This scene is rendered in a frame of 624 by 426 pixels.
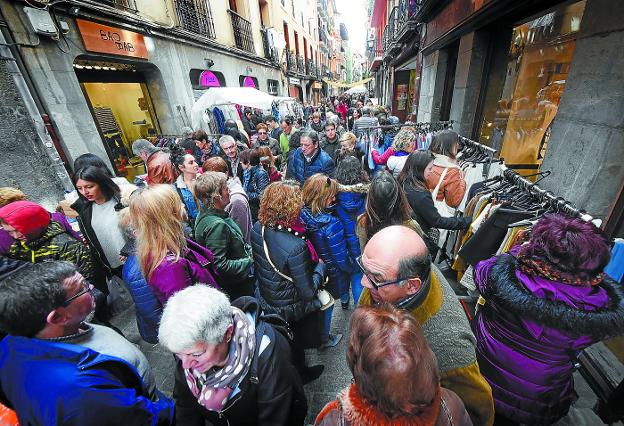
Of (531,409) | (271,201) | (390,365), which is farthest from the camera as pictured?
(271,201)

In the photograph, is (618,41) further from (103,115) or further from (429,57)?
(103,115)

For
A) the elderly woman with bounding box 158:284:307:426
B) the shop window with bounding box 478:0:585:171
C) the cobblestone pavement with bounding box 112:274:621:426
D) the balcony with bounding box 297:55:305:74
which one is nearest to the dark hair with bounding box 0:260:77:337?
the elderly woman with bounding box 158:284:307:426

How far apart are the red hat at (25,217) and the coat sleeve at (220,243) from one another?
1.22 m

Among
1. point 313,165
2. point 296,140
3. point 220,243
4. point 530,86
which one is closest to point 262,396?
point 220,243

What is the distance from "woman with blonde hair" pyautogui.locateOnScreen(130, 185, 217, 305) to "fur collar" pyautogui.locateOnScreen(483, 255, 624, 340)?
6.77 feet

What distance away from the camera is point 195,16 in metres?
9.34

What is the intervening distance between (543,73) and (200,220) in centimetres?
516

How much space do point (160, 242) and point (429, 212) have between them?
2451 millimetres

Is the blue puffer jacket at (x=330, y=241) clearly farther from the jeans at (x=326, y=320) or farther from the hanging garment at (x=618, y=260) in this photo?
the hanging garment at (x=618, y=260)

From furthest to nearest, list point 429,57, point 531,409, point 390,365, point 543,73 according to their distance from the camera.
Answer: point 429,57, point 543,73, point 531,409, point 390,365

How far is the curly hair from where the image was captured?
2.00 meters

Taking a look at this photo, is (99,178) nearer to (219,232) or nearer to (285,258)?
(219,232)

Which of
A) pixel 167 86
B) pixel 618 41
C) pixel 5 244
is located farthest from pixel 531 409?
pixel 167 86

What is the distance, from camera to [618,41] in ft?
6.95
